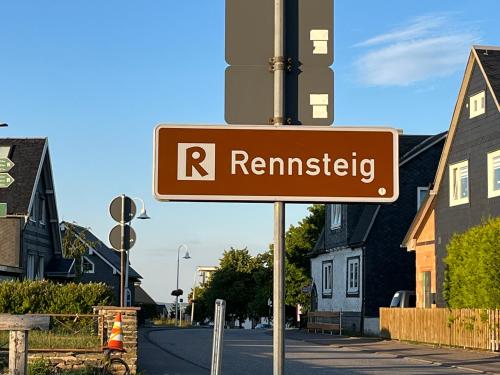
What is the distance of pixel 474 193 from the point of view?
109ft

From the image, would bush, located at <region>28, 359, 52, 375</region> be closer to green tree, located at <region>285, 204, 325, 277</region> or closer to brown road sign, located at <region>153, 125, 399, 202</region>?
brown road sign, located at <region>153, 125, 399, 202</region>

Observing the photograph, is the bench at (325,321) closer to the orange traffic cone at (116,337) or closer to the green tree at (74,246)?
the green tree at (74,246)

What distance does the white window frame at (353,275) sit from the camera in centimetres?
4488

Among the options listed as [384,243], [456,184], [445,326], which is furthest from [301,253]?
[445,326]

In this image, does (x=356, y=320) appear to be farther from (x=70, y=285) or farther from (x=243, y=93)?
(x=243, y=93)

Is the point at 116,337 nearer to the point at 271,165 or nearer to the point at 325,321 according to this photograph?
the point at 271,165

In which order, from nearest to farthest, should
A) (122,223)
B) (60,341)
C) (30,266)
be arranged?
(122,223) → (60,341) → (30,266)

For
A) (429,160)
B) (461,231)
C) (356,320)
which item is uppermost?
(429,160)

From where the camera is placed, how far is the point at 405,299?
39.1m

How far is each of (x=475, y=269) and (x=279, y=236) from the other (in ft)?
80.5

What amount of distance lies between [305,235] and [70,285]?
35.8 m

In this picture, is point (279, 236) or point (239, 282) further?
point (239, 282)

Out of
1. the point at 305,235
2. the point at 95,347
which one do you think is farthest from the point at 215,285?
the point at 95,347

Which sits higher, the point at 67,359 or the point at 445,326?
the point at 445,326
